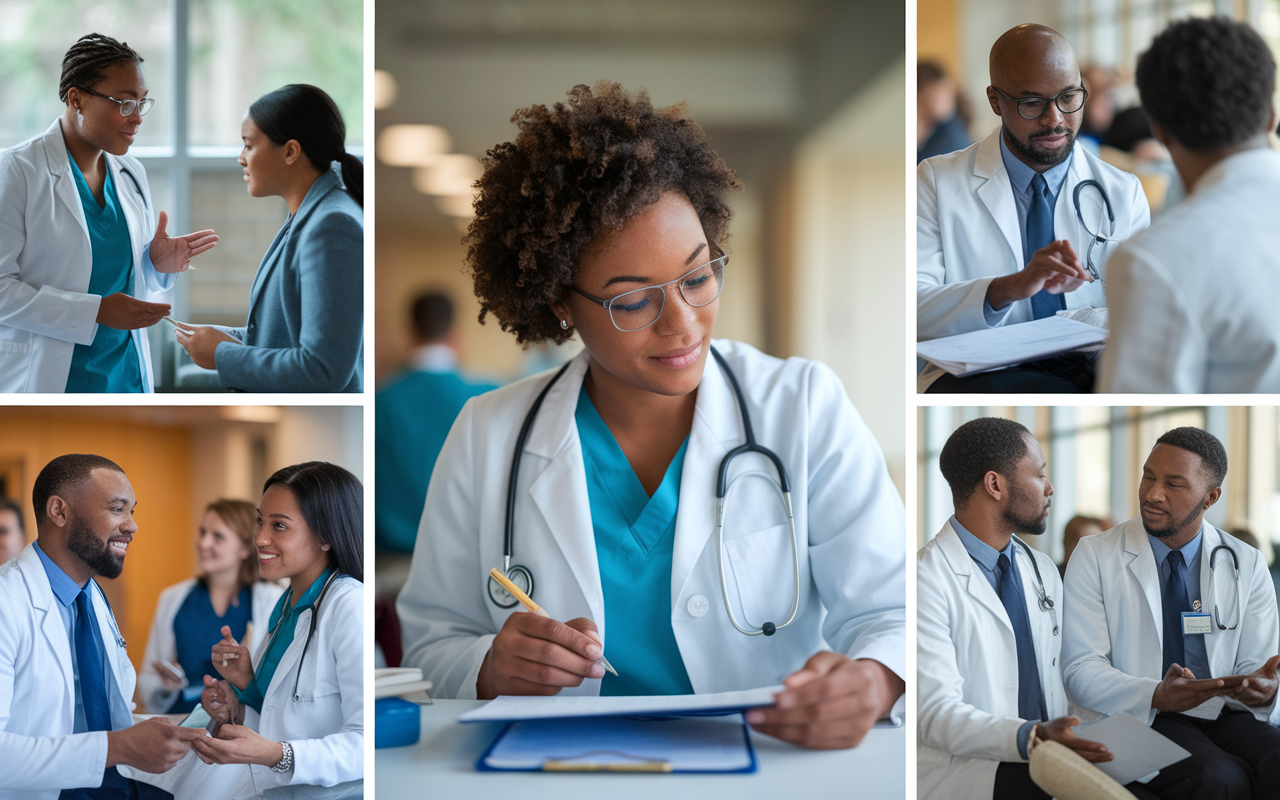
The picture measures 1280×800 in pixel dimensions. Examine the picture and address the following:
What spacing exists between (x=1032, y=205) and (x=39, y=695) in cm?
158

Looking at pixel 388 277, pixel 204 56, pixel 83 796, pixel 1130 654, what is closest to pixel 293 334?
pixel 388 277

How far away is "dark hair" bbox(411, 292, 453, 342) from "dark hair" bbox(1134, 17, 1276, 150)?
111 cm

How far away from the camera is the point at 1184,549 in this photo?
4.06ft

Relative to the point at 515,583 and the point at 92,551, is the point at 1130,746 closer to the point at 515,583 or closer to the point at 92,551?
the point at 515,583

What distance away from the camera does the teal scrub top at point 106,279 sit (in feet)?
4.02

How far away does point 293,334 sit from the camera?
1262 millimetres

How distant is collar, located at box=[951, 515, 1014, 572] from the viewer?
1.23 meters

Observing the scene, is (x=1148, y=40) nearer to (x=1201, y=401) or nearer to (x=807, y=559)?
(x=1201, y=401)

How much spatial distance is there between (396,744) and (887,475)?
830mm

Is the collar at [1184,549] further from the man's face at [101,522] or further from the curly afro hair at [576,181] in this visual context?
the man's face at [101,522]

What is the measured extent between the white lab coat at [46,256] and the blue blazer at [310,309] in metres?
0.16

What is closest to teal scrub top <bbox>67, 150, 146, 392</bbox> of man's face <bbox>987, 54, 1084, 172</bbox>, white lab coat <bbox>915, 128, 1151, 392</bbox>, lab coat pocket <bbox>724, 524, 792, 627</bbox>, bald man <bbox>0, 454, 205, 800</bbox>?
bald man <bbox>0, 454, 205, 800</bbox>

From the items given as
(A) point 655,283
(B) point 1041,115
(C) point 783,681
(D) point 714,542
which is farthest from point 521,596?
(B) point 1041,115

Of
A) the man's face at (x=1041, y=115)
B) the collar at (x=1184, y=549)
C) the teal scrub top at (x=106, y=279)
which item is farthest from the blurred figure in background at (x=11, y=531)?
the collar at (x=1184, y=549)
